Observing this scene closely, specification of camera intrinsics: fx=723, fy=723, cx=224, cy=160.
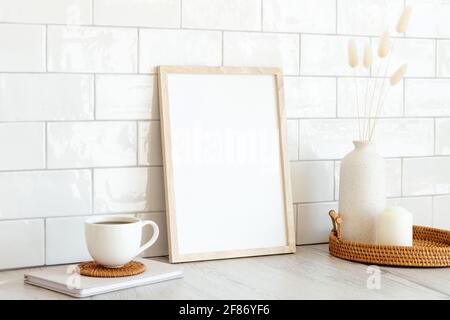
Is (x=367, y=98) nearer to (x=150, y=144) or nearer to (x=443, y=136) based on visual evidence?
(x=443, y=136)

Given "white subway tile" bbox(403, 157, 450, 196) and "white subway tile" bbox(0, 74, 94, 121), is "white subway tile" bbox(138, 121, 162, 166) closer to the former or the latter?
"white subway tile" bbox(0, 74, 94, 121)

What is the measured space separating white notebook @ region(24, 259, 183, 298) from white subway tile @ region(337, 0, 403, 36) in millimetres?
722

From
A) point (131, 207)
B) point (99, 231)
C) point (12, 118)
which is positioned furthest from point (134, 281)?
point (12, 118)

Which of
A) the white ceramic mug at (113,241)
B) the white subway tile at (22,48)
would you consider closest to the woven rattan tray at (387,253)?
the white ceramic mug at (113,241)

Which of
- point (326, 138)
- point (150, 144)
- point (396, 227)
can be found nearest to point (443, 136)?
point (326, 138)

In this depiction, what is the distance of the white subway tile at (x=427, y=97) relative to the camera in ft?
5.81

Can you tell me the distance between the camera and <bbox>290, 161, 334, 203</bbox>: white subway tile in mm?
1646

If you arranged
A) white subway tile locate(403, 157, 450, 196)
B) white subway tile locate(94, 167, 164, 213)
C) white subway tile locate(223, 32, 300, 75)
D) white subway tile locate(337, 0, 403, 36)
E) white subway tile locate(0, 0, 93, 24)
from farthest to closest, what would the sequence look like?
white subway tile locate(403, 157, 450, 196) < white subway tile locate(337, 0, 403, 36) < white subway tile locate(223, 32, 300, 75) < white subway tile locate(94, 167, 164, 213) < white subway tile locate(0, 0, 93, 24)

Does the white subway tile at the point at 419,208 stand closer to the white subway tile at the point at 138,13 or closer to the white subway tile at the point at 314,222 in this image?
the white subway tile at the point at 314,222

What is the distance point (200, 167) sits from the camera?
A: 58.9 inches

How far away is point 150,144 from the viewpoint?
149 centimetres

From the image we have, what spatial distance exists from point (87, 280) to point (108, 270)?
6 centimetres

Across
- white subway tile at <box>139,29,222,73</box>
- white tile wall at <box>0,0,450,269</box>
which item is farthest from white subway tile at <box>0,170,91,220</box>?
white subway tile at <box>139,29,222,73</box>

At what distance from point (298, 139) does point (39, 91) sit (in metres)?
0.59
